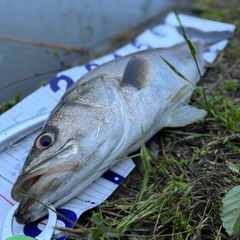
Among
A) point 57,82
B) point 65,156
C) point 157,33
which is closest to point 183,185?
point 65,156

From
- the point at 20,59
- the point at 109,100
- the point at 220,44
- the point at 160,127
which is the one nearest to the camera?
the point at 109,100

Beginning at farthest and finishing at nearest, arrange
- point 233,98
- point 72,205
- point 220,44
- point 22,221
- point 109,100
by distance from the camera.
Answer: point 220,44 → point 233,98 → point 109,100 → point 72,205 → point 22,221

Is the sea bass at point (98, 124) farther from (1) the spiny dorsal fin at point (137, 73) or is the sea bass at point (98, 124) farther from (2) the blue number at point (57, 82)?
(2) the blue number at point (57, 82)

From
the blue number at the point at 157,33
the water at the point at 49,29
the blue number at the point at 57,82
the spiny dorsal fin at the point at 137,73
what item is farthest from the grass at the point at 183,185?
the water at the point at 49,29

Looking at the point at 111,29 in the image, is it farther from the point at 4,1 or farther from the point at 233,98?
the point at 233,98

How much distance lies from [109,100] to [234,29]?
246 centimetres

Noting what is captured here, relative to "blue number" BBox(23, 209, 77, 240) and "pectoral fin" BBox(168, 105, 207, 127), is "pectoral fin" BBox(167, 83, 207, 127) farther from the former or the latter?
"blue number" BBox(23, 209, 77, 240)

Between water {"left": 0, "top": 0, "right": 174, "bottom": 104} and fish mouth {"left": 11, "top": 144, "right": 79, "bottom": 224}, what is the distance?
1.35 metres

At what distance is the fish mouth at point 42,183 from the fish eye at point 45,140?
0.09m

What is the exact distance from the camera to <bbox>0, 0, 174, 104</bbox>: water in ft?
11.1

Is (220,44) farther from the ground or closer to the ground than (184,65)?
closer to the ground

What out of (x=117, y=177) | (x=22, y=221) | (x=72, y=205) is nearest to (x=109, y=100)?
(x=117, y=177)

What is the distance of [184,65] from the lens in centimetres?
310

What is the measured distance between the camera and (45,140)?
1.98 meters
